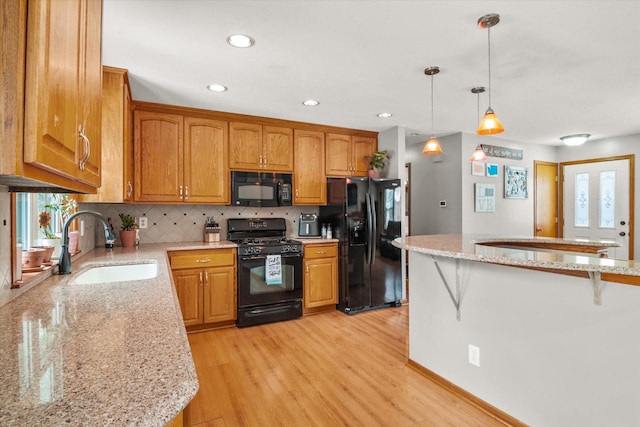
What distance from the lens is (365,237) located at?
4145 millimetres

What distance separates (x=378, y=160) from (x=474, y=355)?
2.82 m

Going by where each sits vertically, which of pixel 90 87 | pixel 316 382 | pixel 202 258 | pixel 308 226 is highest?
pixel 90 87

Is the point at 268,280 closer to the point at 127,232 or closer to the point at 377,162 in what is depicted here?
the point at 127,232

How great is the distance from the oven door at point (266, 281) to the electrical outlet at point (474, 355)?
6.72 feet

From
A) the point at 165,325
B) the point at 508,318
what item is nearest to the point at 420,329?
the point at 508,318

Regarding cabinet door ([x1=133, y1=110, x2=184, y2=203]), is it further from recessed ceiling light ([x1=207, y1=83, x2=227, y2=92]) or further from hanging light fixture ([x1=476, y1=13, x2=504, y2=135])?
hanging light fixture ([x1=476, y1=13, x2=504, y2=135])

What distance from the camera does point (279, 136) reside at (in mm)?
4105

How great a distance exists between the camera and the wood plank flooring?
2.05 metres

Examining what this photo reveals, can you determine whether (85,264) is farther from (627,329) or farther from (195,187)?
(627,329)

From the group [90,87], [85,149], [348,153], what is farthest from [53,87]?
[348,153]

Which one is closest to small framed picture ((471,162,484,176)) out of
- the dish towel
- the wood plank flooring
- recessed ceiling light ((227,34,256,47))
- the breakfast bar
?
the breakfast bar

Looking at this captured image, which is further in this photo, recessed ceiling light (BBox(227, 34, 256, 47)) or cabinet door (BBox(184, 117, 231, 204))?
cabinet door (BBox(184, 117, 231, 204))

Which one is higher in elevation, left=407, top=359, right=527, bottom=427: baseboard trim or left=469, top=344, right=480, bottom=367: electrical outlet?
left=469, top=344, right=480, bottom=367: electrical outlet

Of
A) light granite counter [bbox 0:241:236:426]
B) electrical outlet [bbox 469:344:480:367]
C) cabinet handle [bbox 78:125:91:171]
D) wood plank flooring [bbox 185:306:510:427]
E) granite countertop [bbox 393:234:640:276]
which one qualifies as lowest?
wood plank flooring [bbox 185:306:510:427]
